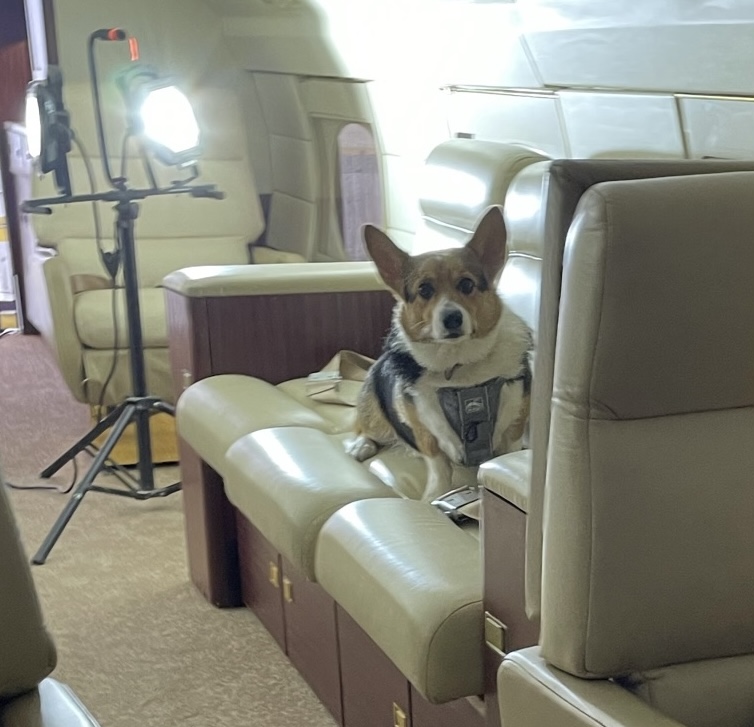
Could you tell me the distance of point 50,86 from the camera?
2.95 metres

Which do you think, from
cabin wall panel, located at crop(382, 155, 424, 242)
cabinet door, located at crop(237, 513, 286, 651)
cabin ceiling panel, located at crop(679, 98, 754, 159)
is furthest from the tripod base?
cabin ceiling panel, located at crop(679, 98, 754, 159)

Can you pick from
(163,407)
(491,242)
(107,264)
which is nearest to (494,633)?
(491,242)

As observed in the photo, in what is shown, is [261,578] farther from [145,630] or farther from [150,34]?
[150,34]

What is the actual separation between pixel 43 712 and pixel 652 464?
2.09 feet

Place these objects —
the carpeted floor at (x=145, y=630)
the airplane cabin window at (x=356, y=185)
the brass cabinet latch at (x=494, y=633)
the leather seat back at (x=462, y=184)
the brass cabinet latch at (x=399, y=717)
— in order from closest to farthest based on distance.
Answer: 1. the brass cabinet latch at (x=494, y=633)
2. the brass cabinet latch at (x=399, y=717)
3. the carpeted floor at (x=145, y=630)
4. the leather seat back at (x=462, y=184)
5. the airplane cabin window at (x=356, y=185)

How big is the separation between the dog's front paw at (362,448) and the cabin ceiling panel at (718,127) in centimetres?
85

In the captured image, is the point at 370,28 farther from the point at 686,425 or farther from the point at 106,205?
the point at 686,425

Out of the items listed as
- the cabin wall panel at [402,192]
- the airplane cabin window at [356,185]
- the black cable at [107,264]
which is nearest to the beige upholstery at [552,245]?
the black cable at [107,264]

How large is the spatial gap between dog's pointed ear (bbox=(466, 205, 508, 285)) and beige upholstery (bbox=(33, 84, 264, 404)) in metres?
1.89

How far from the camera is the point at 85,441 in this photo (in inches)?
130

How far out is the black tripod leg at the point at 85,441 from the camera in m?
3.23

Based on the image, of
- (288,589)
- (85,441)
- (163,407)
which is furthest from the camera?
(85,441)

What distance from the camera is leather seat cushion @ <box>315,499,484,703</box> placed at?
4.94 feet

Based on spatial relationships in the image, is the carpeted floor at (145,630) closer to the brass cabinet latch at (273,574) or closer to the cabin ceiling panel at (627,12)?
the brass cabinet latch at (273,574)
